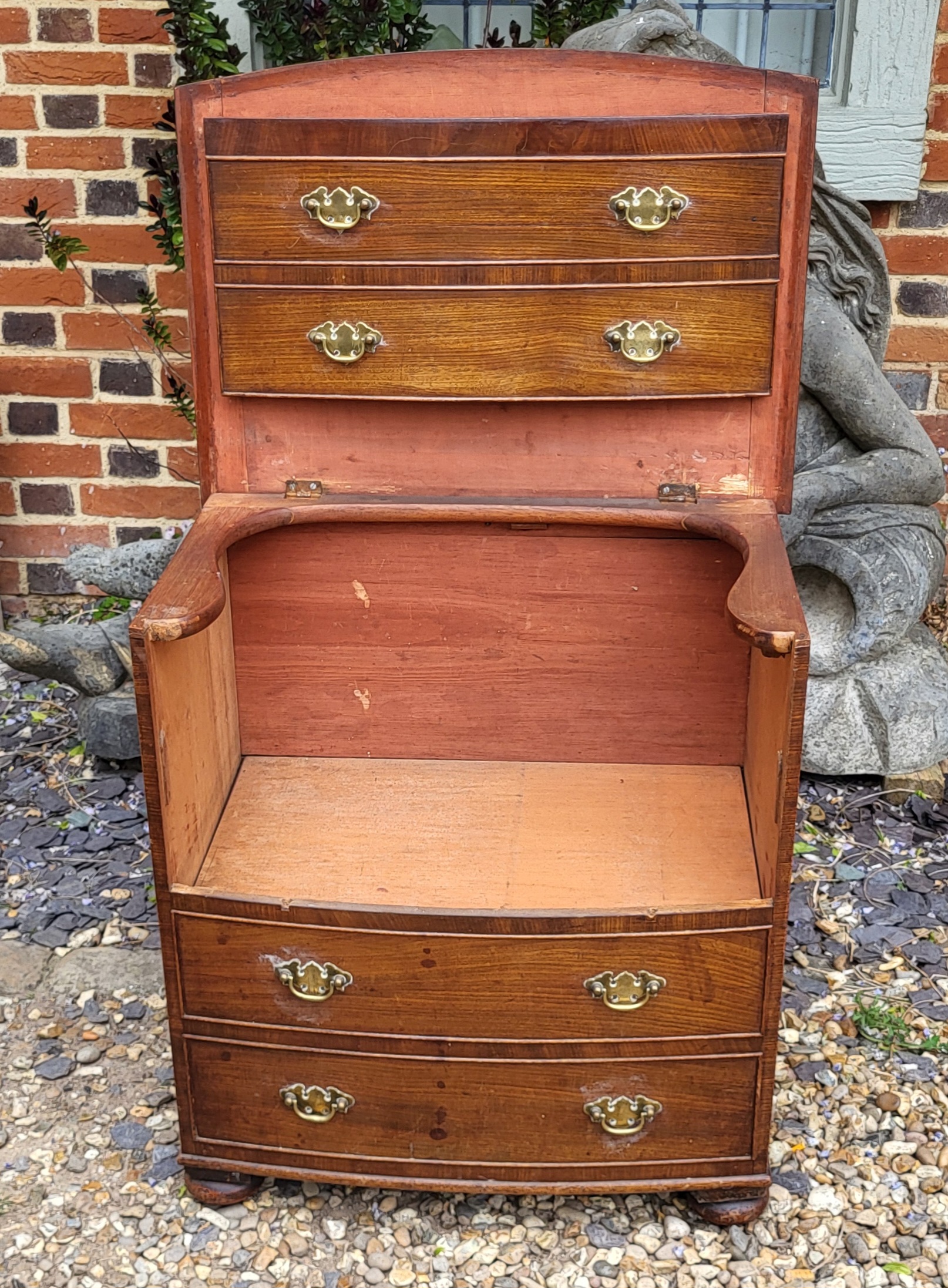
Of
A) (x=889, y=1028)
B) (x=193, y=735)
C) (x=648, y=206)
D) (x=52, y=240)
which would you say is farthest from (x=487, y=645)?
(x=52, y=240)

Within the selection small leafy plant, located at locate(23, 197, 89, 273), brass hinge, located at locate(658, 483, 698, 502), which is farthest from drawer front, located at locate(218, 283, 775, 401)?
small leafy plant, located at locate(23, 197, 89, 273)

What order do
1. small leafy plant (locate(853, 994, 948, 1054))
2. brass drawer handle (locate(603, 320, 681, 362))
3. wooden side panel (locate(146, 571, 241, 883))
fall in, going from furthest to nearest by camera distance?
1. small leafy plant (locate(853, 994, 948, 1054))
2. brass drawer handle (locate(603, 320, 681, 362))
3. wooden side panel (locate(146, 571, 241, 883))

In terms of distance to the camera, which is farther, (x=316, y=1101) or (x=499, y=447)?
(x=499, y=447)

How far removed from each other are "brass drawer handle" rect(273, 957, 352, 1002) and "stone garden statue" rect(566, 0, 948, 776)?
1441mm

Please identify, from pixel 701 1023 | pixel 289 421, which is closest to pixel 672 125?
pixel 289 421

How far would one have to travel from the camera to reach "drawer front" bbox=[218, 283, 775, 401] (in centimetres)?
192

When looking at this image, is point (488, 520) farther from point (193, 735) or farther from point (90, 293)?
point (90, 293)

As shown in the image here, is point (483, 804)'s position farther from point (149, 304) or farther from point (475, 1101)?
point (149, 304)

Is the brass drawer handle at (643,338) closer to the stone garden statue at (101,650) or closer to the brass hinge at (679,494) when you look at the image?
the brass hinge at (679,494)

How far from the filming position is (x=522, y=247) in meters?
1.90

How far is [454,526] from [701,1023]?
844 millimetres

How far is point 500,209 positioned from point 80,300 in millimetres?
1947

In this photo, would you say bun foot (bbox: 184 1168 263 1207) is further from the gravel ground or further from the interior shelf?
the interior shelf

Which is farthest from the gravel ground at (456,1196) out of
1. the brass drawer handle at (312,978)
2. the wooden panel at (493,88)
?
the wooden panel at (493,88)
